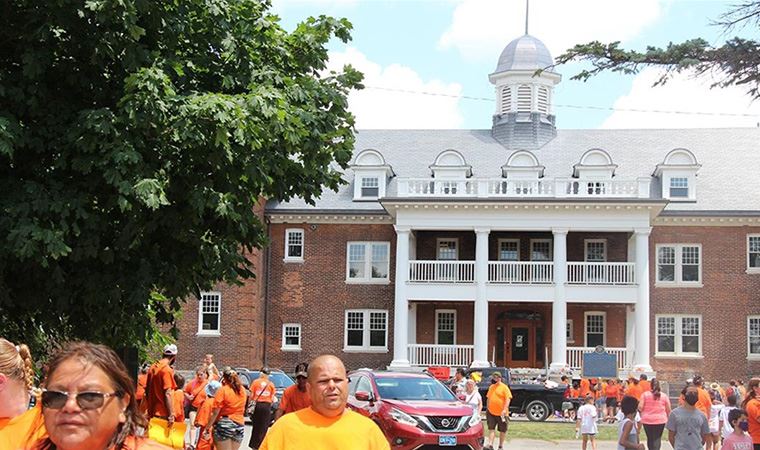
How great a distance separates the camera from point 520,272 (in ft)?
133

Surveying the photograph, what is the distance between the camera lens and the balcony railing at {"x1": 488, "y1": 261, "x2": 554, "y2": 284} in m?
40.2

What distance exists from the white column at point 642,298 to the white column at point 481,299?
5487mm

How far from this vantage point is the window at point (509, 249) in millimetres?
42688

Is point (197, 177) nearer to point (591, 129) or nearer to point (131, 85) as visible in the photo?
point (131, 85)

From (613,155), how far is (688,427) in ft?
109

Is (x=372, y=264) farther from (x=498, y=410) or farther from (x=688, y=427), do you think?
(x=688, y=427)

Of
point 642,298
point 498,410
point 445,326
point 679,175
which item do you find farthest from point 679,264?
point 498,410

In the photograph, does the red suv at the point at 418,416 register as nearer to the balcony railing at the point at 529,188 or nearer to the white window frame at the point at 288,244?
the balcony railing at the point at 529,188

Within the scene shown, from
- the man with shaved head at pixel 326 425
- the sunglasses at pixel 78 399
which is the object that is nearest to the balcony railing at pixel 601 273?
the man with shaved head at pixel 326 425

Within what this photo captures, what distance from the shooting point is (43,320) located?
15.4 metres

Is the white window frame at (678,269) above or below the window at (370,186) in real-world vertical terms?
below

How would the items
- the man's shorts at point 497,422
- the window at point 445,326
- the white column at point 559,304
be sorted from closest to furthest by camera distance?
1. the man's shorts at point 497,422
2. the white column at point 559,304
3. the window at point 445,326

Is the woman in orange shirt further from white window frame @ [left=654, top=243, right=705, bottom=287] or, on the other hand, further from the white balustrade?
white window frame @ [left=654, top=243, right=705, bottom=287]

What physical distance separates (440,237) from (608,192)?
698 cm
